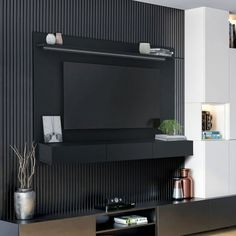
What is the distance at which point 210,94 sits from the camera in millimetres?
6730

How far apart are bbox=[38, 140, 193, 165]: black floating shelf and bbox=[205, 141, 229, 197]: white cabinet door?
27 centimetres

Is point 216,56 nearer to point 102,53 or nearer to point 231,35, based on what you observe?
point 231,35

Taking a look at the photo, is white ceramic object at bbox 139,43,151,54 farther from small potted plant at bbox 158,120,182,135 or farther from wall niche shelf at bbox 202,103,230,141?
wall niche shelf at bbox 202,103,230,141

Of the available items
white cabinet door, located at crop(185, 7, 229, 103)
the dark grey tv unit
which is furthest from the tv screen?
the dark grey tv unit

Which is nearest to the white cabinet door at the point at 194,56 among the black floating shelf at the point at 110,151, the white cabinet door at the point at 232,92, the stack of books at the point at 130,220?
the white cabinet door at the point at 232,92

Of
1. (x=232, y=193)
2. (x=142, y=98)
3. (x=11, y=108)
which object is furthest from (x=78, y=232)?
(x=232, y=193)

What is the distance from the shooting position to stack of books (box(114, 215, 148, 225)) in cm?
593

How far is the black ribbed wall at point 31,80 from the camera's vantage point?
17.4 feet

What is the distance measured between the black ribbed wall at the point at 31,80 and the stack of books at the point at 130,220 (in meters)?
0.30

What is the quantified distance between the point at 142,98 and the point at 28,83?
145 centimetres

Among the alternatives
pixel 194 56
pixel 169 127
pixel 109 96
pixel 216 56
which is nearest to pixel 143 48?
pixel 109 96

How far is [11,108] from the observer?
533 centimetres

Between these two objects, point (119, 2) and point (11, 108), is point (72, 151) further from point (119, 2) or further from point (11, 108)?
point (119, 2)

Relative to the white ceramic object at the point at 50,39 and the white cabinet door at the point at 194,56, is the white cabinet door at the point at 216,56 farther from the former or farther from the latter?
the white ceramic object at the point at 50,39
